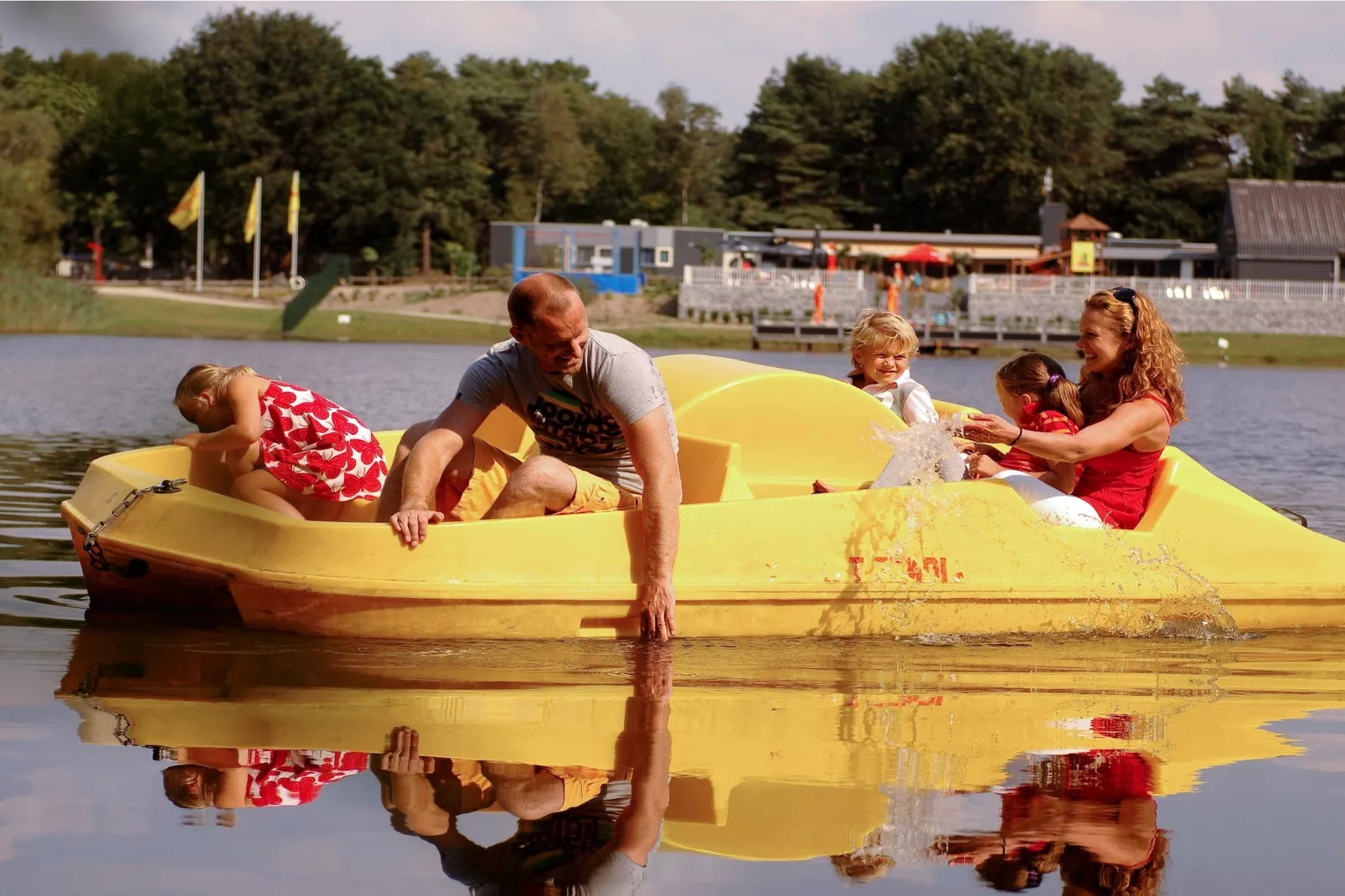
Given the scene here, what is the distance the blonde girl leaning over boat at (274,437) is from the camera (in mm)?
6160

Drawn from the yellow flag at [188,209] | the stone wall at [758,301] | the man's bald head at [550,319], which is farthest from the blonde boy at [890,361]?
the yellow flag at [188,209]

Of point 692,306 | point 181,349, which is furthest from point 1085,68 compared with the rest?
point 181,349

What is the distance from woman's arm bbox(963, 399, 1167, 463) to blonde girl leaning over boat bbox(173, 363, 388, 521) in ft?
7.55

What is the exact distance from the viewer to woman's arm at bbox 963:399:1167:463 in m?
5.59

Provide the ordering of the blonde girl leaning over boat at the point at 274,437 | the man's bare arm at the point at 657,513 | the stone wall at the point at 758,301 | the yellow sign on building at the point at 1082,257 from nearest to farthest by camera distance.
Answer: the man's bare arm at the point at 657,513, the blonde girl leaning over boat at the point at 274,437, the stone wall at the point at 758,301, the yellow sign on building at the point at 1082,257

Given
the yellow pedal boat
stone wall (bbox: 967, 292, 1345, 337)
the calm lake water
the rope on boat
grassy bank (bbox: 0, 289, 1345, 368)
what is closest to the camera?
the calm lake water

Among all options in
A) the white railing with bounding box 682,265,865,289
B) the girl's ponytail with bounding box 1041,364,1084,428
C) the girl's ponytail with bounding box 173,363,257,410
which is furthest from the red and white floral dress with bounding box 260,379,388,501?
the white railing with bounding box 682,265,865,289

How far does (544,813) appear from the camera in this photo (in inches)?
145

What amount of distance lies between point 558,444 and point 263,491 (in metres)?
1.21

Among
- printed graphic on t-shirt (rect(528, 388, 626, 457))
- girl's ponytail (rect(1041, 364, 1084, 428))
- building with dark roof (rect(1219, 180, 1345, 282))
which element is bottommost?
printed graphic on t-shirt (rect(528, 388, 626, 457))

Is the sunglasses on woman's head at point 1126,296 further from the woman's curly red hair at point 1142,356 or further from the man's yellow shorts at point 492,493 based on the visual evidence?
the man's yellow shorts at point 492,493

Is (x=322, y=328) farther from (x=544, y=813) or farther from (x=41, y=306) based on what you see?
(x=544, y=813)

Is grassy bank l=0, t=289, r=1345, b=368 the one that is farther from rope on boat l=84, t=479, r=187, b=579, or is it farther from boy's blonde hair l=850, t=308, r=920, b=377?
boy's blonde hair l=850, t=308, r=920, b=377

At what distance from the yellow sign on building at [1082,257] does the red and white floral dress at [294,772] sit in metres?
55.4
